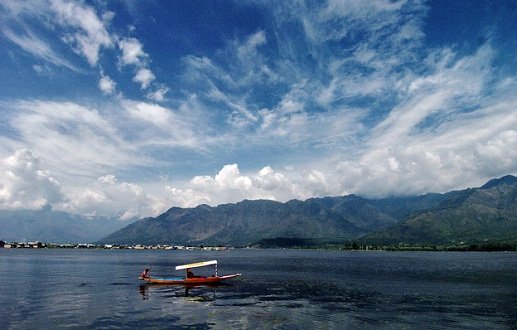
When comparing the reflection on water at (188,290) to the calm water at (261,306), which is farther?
the reflection on water at (188,290)

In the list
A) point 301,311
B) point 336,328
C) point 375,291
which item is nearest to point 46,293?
point 301,311

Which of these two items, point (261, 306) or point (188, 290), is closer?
point (261, 306)

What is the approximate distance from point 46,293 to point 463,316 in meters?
87.9

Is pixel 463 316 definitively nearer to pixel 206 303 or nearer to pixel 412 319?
pixel 412 319

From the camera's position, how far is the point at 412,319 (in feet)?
210

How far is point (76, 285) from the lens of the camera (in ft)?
368

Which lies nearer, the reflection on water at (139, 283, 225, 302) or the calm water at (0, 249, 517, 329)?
the calm water at (0, 249, 517, 329)

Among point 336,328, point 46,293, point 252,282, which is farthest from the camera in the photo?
point 252,282

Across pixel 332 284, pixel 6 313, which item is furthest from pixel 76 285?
pixel 332 284

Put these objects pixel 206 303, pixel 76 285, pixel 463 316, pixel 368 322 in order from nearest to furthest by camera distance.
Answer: pixel 368 322 → pixel 463 316 → pixel 206 303 → pixel 76 285

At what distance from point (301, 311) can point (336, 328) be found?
529 inches

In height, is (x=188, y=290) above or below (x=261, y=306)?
above

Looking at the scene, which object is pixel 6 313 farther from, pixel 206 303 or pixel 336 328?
pixel 336 328

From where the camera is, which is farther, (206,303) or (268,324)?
(206,303)
